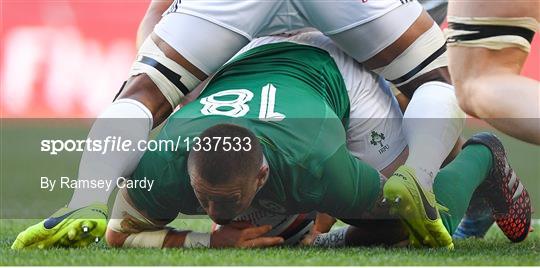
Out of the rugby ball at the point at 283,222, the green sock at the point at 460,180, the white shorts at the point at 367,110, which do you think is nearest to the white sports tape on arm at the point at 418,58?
the white shorts at the point at 367,110

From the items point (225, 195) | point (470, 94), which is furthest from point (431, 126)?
point (225, 195)

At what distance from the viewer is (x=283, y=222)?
2.94 metres

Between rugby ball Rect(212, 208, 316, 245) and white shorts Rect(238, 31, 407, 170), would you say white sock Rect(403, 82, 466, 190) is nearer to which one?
white shorts Rect(238, 31, 407, 170)

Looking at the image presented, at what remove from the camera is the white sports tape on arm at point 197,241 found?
2.84 metres

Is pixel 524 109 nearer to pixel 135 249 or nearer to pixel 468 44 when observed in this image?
pixel 468 44

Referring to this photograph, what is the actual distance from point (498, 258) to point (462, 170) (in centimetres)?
39

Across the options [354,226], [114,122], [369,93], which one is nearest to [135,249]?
[114,122]

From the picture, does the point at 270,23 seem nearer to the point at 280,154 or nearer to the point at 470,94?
the point at 280,154

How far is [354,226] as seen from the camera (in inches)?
119

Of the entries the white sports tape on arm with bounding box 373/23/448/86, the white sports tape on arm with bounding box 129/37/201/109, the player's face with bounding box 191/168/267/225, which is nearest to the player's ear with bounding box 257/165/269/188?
the player's face with bounding box 191/168/267/225

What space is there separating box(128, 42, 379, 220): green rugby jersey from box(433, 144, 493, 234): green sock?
0.22m

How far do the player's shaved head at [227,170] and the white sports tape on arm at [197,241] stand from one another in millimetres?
128

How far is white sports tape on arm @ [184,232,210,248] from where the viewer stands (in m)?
2.84

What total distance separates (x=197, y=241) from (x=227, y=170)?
0.29 m
